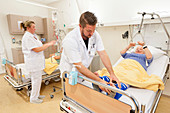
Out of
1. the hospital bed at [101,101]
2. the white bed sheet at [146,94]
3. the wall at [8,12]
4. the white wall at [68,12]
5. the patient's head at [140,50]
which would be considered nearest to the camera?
the hospital bed at [101,101]

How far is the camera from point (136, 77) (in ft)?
5.18

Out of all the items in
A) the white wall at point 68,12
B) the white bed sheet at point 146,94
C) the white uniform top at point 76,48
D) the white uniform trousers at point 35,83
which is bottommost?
the white uniform trousers at point 35,83

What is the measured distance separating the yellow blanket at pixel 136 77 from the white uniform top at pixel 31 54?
3.93ft

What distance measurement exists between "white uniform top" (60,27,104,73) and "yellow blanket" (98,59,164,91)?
0.54 meters

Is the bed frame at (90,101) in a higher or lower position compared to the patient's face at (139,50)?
lower

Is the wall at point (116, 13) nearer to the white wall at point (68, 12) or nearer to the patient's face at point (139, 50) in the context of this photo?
the patient's face at point (139, 50)

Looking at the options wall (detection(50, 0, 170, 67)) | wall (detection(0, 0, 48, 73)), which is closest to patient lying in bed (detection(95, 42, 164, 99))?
wall (detection(50, 0, 170, 67))

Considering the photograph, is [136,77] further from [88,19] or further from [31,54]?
[31,54]

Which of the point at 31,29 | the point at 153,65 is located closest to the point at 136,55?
the point at 153,65

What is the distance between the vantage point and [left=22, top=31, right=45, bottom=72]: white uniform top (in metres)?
1.90

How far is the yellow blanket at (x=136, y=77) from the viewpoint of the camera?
4.43 feet

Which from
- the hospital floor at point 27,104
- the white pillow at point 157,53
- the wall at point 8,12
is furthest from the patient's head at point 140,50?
the wall at point 8,12

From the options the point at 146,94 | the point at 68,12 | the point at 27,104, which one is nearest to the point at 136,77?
the point at 146,94

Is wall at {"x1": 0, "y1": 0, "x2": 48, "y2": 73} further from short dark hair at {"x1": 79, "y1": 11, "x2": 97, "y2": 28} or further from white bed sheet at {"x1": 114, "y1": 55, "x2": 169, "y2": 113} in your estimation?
white bed sheet at {"x1": 114, "y1": 55, "x2": 169, "y2": 113}
